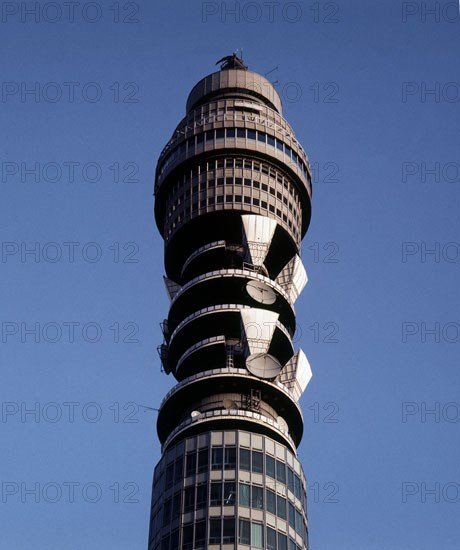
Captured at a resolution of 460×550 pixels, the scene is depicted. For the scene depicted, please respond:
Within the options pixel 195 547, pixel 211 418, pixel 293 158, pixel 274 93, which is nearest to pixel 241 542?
pixel 195 547

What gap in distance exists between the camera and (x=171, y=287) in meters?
174

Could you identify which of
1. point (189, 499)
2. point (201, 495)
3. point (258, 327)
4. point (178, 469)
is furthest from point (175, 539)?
point (258, 327)

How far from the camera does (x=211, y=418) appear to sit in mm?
149250

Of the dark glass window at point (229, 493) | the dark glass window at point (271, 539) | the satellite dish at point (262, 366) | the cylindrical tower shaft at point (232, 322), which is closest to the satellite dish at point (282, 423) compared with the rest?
the cylindrical tower shaft at point (232, 322)

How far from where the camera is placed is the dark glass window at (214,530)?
13600 cm

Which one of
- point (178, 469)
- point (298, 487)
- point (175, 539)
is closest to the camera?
point (175, 539)

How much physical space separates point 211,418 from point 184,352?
14361 millimetres

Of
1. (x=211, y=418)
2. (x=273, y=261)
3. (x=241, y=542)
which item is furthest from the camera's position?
(x=273, y=261)

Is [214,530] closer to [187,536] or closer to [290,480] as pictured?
[187,536]

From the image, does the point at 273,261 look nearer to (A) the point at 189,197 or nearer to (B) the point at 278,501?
(A) the point at 189,197

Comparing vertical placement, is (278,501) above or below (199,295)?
below

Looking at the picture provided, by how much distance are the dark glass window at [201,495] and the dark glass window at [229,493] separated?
232cm

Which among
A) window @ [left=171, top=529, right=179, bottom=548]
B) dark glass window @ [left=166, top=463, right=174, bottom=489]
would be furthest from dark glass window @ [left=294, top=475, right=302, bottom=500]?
window @ [left=171, top=529, right=179, bottom=548]

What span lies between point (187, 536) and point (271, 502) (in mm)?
11037
